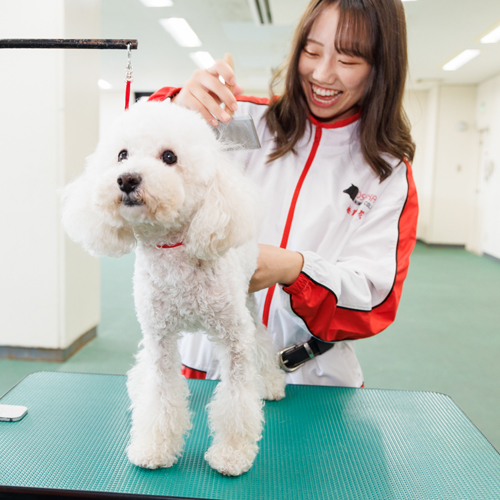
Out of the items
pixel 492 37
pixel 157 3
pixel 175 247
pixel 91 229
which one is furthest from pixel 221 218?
pixel 492 37

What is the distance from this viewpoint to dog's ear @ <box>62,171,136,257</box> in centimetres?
77

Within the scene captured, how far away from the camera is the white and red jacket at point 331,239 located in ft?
3.47

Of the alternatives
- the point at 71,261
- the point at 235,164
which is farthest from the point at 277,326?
the point at 71,261

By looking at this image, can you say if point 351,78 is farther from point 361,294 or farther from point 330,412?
point 330,412

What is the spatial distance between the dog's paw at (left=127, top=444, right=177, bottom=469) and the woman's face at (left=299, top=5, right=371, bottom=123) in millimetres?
951

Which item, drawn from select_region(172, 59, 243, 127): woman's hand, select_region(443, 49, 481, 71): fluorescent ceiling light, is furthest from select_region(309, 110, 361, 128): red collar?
select_region(443, 49, 481, 71): fluorescent ceiling light

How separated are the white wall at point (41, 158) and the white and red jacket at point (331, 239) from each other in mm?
1766

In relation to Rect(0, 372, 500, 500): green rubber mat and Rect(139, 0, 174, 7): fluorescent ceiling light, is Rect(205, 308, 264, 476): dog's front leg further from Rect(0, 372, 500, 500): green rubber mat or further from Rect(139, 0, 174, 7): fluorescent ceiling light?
Rect(139, 0, 174, 7): fluorescent ceiling light

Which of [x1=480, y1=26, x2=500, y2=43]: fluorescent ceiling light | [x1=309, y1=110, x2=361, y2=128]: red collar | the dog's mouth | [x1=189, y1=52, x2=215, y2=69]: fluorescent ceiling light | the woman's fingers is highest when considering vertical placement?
[x1=189, y1=52, x2=215, y2=69]: fluorescent ceiling light

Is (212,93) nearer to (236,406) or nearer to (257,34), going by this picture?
(236,406)

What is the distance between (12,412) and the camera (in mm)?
1068

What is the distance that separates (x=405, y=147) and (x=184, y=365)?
0.92m

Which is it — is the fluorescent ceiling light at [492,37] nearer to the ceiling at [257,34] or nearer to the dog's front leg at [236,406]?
the ceiling at [257,34]

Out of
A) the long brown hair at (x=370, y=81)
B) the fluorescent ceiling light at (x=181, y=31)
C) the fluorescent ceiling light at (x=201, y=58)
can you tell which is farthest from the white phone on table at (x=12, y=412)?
the fluorescent ceiling light at (x=201, y=58)
